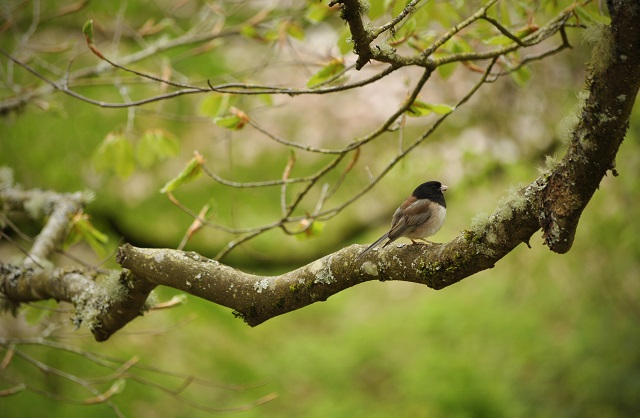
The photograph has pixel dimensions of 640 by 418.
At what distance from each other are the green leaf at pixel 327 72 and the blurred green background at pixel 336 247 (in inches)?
49.1

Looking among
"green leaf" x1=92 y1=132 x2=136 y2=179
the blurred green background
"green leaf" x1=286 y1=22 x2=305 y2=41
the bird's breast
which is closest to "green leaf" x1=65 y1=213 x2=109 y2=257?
"green leaf" x1=92 y1=132 x2=136 y2=179

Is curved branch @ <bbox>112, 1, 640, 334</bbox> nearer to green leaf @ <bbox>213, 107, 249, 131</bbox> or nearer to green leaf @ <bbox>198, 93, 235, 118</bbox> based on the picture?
green leaf @ <bbox>213, 107, 249, 131</bbox>

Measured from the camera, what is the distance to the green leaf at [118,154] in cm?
271

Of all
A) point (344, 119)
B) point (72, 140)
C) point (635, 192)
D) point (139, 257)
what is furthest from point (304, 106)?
point (139, 257)

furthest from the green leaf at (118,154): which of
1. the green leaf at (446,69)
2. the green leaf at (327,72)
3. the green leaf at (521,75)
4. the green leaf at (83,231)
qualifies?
the green leaf at (521,75)

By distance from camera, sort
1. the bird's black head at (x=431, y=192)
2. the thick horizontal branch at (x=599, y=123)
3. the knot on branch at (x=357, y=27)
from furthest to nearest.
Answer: the bird's black head at (x=431, y=192) < the knot on branch at (x=357, y=27) < the thick horizontal branch at (x=599, y=123)

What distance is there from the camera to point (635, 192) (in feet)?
16.1

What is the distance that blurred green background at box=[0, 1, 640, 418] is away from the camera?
14.9 ft

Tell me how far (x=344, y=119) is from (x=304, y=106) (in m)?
0.59

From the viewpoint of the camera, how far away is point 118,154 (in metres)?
2.74

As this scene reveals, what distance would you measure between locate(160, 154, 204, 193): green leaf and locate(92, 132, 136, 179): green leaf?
0.58 meters

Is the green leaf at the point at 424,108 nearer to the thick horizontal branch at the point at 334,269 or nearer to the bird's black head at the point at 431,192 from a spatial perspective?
the bird's black head at the point at 431,192

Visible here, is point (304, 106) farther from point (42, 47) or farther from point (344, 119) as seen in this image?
point (42, 47)

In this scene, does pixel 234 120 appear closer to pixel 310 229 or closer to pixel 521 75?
pixel 310 229
